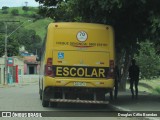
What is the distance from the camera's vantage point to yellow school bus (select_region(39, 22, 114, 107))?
1827 cm

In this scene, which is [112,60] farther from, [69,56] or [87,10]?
[87,10]

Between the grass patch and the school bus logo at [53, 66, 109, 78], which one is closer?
the school bus logo at [53, 66, 109, 78]

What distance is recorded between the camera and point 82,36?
60.9ft

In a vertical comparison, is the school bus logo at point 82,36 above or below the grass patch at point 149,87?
above

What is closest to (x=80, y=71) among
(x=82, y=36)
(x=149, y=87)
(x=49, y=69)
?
(x=49, y=69)

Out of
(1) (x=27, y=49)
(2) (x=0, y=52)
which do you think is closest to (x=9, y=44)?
(2) (x=0, y=52)

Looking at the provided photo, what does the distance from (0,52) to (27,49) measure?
209ft

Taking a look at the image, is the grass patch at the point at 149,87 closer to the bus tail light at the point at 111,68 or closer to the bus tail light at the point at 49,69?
the bus tail light at the point at 111,68

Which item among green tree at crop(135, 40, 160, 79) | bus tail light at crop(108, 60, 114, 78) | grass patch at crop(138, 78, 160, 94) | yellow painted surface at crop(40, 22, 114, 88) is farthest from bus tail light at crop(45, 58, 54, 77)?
green tree at crop(135, 40, 160, 79)

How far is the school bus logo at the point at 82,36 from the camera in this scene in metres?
18.5

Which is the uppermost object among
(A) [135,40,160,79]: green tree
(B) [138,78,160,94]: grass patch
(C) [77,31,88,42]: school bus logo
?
(C) [77,31,88,42]: school bus logo

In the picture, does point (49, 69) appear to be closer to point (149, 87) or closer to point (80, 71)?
point (80, 71)

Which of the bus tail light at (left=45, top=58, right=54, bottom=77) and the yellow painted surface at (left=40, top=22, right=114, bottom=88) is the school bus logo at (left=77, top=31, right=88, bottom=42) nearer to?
the yellow painted surface at (left=40, top=22, right=114, bottom=88)

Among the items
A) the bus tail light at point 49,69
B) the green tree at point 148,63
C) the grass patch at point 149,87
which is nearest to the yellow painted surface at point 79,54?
the bus tail light at point 49,69
